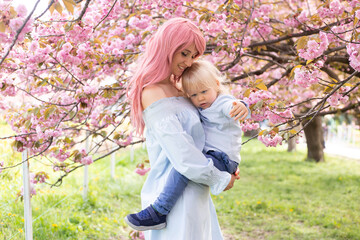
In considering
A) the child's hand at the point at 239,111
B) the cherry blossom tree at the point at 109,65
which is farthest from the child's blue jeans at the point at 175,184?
the cherry blossom tree at the point at 109,65

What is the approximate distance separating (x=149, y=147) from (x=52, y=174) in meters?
3.73

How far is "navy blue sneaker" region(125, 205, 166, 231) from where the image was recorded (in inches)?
69.6

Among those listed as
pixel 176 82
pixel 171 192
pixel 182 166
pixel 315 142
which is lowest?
pixel 315 142

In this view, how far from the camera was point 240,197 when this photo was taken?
20.0 feet

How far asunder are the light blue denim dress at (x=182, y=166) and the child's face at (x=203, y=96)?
0.04 metres

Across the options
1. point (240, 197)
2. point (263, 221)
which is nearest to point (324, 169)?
point (240, 197)

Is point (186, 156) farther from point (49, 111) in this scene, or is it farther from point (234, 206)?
point (234, 206)

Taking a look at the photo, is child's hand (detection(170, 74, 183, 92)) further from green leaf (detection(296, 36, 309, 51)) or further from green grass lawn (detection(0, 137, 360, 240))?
green grass lawn (detection(0, 137, 360, 240))

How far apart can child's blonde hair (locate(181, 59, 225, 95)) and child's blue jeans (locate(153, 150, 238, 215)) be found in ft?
1.05

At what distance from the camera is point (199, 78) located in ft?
6.13

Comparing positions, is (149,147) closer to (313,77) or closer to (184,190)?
(184,190)

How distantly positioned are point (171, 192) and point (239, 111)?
1.54 ft

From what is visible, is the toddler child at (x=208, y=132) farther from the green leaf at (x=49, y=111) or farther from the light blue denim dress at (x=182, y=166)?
the green leaf at (x=49, y=111)

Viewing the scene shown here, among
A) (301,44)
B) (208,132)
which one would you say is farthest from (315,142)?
(208,132)
